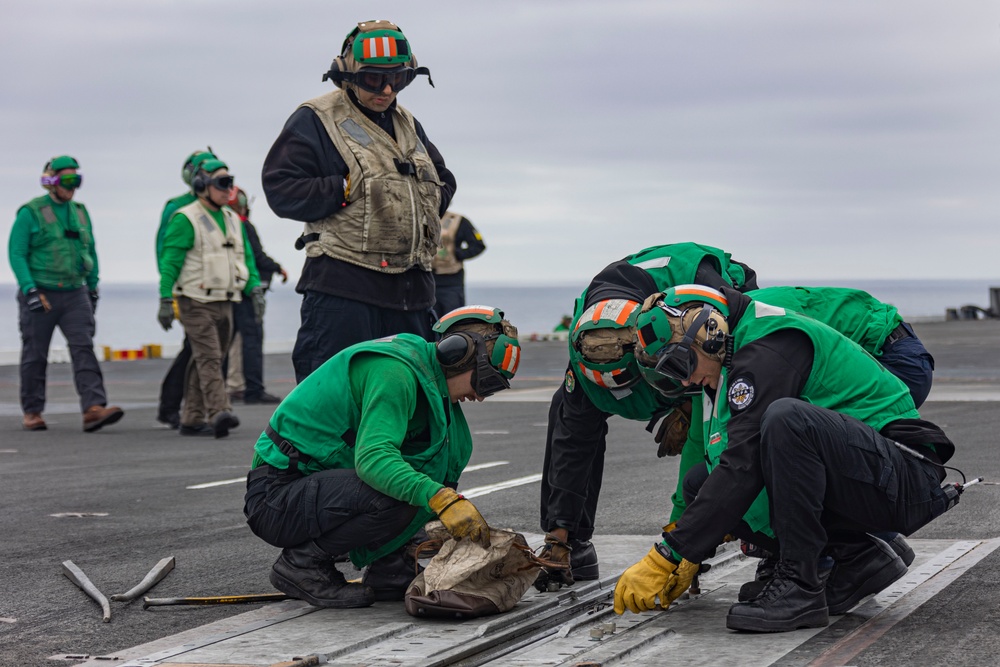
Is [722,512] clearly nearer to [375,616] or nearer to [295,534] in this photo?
[375,616]

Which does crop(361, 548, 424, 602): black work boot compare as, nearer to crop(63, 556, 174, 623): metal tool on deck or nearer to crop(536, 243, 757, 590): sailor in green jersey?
crop(536, 243, 757, 590): sailor in green jersey

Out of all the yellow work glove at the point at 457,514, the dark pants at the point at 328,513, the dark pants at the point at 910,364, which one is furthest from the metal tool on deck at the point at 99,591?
the dark pants at the point at 910,364

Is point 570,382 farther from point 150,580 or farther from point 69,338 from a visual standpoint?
point 69,338

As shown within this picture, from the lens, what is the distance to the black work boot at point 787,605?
438 cm

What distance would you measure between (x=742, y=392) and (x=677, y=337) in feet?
0.88

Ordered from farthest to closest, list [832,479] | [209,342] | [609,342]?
[209,342] → [609,342] → [832,479]

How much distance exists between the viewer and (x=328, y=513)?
4957 mm

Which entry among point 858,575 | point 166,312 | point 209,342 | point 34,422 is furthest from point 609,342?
point 34,422

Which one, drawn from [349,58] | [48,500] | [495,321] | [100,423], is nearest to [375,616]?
[495,321]

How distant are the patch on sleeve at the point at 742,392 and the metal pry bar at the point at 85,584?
228cm

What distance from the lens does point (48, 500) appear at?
25.7 ft

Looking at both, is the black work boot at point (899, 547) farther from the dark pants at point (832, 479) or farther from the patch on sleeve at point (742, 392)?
the patch on sleeve at point (742, 392)

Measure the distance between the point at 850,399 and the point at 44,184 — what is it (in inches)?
359

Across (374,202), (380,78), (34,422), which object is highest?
(380,78)
